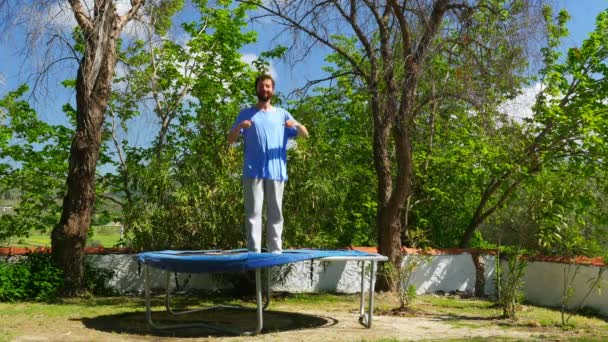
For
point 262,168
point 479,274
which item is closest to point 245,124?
point 262,168

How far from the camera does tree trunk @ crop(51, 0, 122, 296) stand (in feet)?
27.9

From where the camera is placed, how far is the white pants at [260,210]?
6.04 m

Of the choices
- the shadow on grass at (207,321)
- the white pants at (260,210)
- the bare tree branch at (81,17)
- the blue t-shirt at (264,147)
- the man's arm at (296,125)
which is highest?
the bare tree branch at (81,17)

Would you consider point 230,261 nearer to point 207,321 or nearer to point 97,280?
point 207,321

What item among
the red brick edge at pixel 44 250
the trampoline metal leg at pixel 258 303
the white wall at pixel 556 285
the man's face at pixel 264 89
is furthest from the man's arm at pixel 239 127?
the white wall at pixel 556 285

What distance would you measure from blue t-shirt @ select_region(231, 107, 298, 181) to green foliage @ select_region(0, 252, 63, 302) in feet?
Answer: 12.3

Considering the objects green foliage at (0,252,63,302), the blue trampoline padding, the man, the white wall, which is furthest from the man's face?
the white wall

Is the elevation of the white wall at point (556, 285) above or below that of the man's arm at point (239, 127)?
below

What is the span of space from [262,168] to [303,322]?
1.74 m

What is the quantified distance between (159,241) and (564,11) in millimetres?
8600

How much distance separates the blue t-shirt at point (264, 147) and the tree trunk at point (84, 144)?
325cm

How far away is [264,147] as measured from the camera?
19.8ft

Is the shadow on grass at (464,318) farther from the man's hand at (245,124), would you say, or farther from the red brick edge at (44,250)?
the red brick edge at (44,250)

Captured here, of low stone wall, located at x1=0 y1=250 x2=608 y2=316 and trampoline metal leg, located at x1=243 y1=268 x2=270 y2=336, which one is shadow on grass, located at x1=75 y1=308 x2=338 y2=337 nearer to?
trampoline metal leg, located at x1=243 y1=268 x2=270 y2=336
